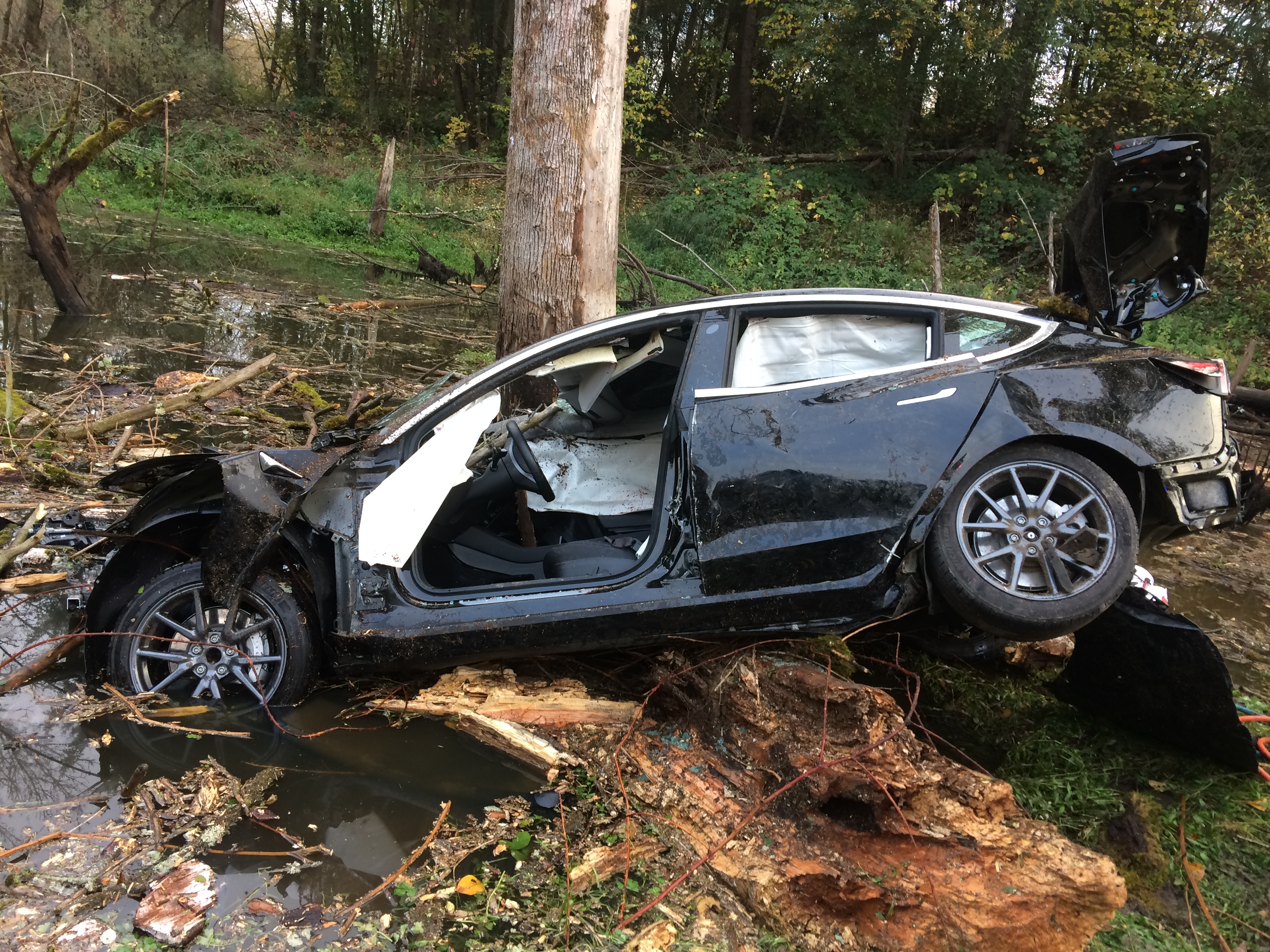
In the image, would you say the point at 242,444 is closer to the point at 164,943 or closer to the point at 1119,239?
the point at 164,943

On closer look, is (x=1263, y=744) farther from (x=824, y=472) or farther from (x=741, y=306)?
(x=741, y=306)

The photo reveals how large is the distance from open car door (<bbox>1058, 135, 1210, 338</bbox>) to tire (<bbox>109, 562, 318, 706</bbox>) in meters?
3.51

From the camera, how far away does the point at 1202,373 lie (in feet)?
10.3

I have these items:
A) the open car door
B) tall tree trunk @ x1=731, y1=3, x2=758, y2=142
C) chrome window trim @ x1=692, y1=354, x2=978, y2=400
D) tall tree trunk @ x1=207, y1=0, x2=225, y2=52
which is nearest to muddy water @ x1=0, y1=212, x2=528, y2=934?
chrome window trim @ x1=692, y1=354, x2=978, y2=400

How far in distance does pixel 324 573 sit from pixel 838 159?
18293mm

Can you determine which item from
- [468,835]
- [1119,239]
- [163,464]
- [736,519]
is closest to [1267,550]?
[1119,239]

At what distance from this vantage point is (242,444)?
21.0 ft

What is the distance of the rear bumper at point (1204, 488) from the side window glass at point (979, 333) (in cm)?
69

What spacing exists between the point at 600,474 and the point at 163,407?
152 inches

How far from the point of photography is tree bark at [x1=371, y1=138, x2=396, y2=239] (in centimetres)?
1742

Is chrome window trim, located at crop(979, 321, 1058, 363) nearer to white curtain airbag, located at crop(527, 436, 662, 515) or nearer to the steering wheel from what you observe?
white curtain airbag, located at crop(527, 436, 662, 515)

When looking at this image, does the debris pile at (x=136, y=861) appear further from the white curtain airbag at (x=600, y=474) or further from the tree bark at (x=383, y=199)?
the tree bark at (x=383, y=199)

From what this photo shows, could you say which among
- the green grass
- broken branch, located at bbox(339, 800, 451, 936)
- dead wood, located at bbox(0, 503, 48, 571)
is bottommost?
broken branch, located at bbox(339, 800, 451, 936)

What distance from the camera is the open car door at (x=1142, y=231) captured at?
10.7 feet
